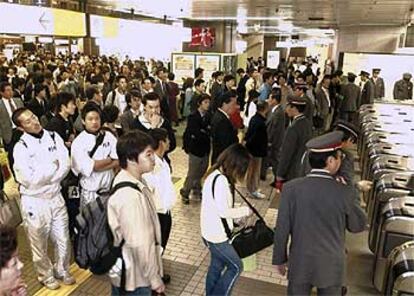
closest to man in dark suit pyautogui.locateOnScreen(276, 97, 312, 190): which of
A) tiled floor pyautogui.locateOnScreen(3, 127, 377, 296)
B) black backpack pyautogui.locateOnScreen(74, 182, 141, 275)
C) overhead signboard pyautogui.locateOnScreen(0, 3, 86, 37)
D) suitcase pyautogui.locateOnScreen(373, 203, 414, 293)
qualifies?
tiled floor pyautogui.locateOnScreen(3, 127, 377, 296)

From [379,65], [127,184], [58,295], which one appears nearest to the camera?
[127,184]

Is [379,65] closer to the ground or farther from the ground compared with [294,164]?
farther from the ground

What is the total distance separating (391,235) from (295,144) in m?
1.39

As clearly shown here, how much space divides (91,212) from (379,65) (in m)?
11.9

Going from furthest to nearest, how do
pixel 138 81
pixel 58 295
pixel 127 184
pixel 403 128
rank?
pixel 138 81
pixel 403 128
pixel 58 295
pixel 127 184

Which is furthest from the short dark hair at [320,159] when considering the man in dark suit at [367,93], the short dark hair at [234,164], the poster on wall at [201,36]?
the poster on wall at [201,36]

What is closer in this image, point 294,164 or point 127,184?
point 127,184

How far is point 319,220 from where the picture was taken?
7.86 feet

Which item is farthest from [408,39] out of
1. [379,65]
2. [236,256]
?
[236,256]

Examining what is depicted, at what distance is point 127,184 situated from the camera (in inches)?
89.5

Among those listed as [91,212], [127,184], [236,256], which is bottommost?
[236,256]

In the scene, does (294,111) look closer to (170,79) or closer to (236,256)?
(236,256)

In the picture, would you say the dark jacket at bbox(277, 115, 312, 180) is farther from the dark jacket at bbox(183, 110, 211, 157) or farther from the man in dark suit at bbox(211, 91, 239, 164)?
the dark jacket at bbox(183, 110, 211, 157)

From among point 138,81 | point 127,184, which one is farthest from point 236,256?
point 138,81
